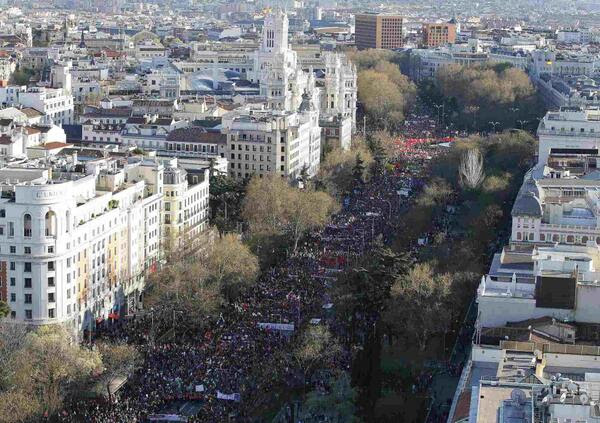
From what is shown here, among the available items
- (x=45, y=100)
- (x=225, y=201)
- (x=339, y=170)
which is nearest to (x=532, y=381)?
(x=225, y=201)

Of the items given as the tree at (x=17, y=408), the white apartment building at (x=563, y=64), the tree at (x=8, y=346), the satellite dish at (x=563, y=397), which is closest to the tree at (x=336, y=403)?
the tree at (x=17, y=408)

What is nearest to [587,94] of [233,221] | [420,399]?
[233,221]

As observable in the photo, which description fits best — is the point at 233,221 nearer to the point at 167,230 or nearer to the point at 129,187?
the point at 167,230

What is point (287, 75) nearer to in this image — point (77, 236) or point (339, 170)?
point (339, 170)

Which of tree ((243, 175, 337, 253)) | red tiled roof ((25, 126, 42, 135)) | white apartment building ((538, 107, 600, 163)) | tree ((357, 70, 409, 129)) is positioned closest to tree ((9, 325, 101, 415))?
tree ((243, 175, 337, 253))

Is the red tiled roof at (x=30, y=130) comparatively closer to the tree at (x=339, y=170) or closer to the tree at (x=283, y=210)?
the tree at (x=283, y=210)
